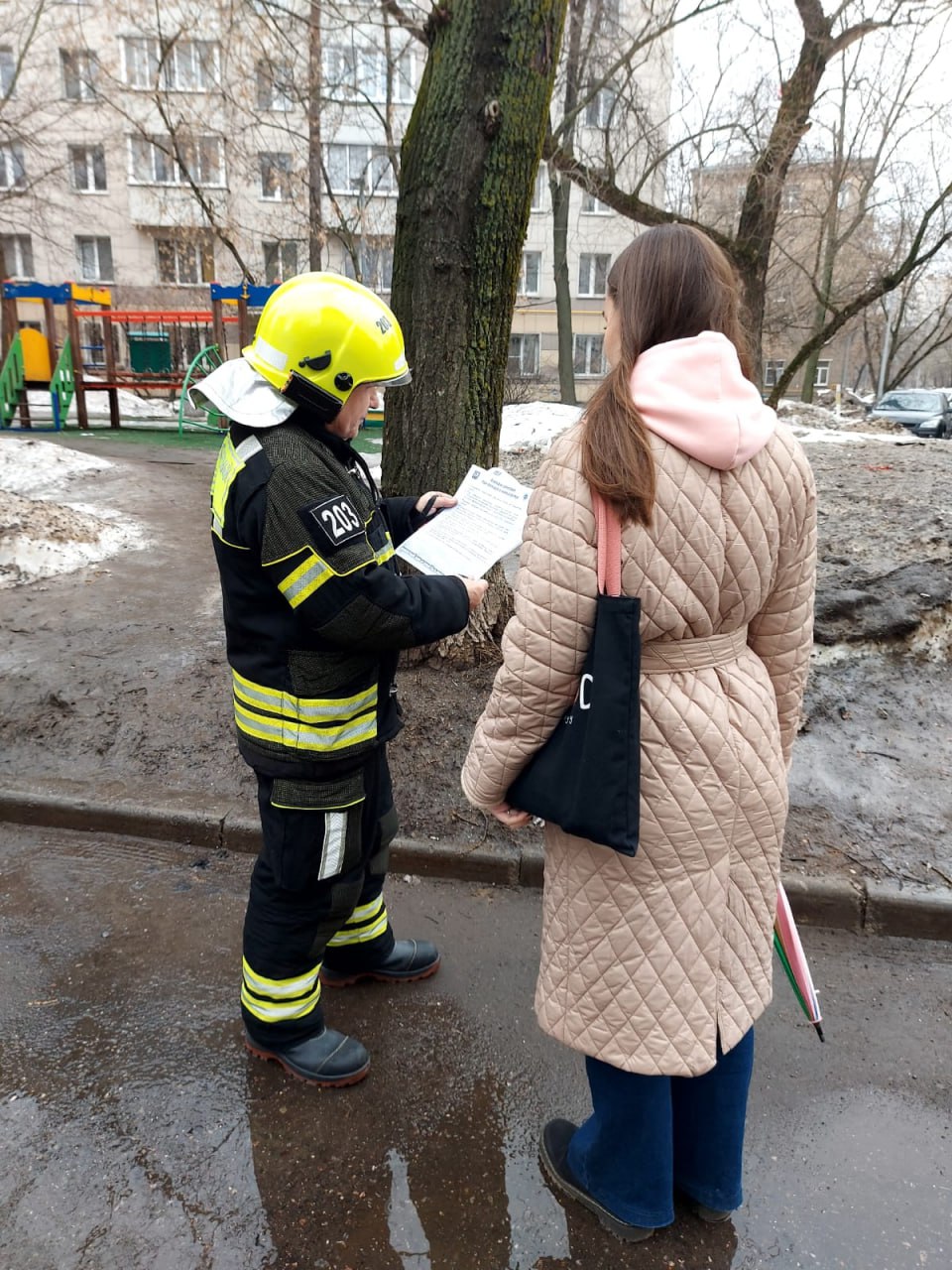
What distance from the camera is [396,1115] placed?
2459 mm

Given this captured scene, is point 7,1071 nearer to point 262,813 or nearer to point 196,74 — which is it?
point 262,813

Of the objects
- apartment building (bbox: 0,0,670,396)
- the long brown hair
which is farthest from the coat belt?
apartment building (bbox: 0,0,670,396)

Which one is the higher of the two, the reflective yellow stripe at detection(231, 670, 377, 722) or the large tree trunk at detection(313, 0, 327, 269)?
Result: the large tree trunk at detection(313, 0, 327, 269)

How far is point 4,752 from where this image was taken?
13.9 feet

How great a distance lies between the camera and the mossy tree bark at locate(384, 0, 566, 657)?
3992mm

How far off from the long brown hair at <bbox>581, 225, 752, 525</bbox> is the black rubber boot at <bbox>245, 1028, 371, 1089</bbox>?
70.3 inches

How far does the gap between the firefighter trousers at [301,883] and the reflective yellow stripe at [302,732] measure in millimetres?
107

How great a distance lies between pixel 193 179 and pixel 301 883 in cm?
→ 2569

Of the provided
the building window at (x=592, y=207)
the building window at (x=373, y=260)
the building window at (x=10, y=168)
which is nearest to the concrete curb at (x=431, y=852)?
the building window at (x=373, y=260)

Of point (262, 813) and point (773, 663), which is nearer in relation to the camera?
point (773, 663)

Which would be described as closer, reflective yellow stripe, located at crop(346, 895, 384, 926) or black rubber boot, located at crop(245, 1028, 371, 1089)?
black rubber boot, located at crop(245, 1028, 371, 1089)

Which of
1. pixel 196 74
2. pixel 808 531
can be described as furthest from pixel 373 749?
pixel 196 74

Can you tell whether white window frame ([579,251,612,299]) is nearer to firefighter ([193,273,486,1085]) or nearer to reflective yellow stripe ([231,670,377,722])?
firefighter ([193,273,486,1085])

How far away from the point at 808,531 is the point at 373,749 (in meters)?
1.23
